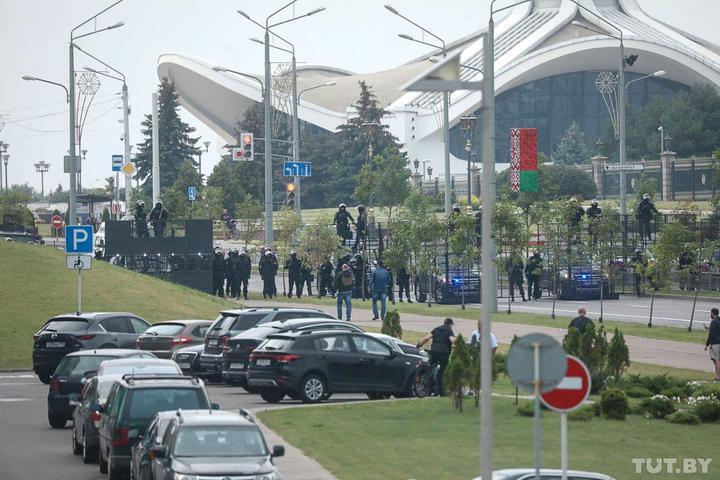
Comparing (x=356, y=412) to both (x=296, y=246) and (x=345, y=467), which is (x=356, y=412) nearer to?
(x=345, y=467)

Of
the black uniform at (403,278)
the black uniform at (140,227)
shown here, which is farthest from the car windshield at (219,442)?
the black uniform at (140,227)

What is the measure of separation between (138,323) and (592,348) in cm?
1061

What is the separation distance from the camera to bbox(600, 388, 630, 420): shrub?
20.3 metres

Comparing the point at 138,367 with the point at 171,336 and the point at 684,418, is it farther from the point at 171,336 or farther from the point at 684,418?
the point at 171,336

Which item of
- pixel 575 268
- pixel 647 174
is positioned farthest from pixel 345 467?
pixel 647 174

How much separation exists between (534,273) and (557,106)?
8241 centimetres

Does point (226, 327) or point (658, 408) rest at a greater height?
point (226, 327)

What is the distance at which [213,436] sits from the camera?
44.3 ft

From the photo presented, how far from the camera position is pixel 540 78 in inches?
4766

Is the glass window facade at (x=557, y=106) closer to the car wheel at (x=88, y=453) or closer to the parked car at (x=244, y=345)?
the parked car at (x=244, y=345)

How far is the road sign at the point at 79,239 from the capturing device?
30984 millimetres

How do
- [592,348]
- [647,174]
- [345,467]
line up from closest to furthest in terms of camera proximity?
[345,467] → [592,348] → [647,174]

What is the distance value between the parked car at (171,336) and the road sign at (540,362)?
17338mm

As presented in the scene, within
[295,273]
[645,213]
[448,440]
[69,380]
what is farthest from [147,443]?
[645,213]
